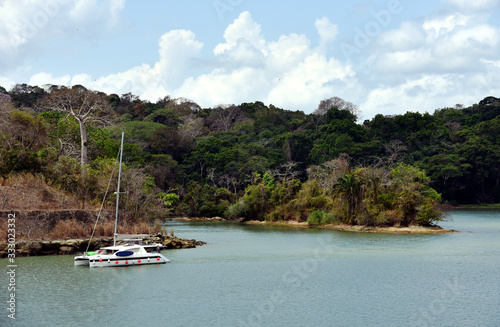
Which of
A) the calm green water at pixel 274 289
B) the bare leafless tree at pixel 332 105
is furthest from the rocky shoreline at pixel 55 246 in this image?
the bare leafless tree at pixel 332 105

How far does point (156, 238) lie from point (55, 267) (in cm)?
942

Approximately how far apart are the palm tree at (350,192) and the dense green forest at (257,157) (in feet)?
0.34

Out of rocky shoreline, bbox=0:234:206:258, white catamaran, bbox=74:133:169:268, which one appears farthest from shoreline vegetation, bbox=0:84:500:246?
white catamaran, bbox=74:133:169:268

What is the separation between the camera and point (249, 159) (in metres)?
88.9

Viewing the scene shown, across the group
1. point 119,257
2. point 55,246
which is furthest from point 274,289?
point 55,246

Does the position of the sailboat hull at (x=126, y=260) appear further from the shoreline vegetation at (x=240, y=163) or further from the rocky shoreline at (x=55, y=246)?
the shoreline vegetation at (x=240, y=163)

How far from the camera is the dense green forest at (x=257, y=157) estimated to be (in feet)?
152

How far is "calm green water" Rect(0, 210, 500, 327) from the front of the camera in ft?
66.3

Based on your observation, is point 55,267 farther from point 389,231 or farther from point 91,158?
point 389,231

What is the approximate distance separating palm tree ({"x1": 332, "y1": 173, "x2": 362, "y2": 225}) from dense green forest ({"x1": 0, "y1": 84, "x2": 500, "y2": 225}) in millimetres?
104

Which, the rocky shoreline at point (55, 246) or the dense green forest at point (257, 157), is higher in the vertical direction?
the dense green forest at point (257, 157)

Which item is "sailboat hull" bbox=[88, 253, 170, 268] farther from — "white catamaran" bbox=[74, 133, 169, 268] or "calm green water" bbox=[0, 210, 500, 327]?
"calm green water" bbox=[0, 210, 500, 327]

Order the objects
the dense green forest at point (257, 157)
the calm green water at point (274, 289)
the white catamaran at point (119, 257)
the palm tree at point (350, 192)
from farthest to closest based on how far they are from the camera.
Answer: the palm tree at point (350, 192)
the dense green forest at point (257, 157)
the white catamaran at point (119, 257)
the calm green water at point (274, 289)

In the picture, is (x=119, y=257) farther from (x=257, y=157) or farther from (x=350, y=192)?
(x=257, y=157)
